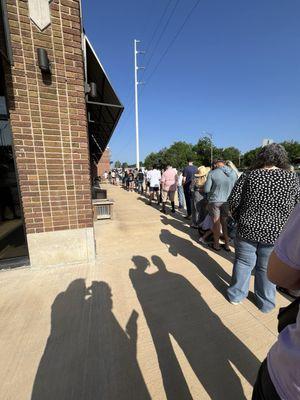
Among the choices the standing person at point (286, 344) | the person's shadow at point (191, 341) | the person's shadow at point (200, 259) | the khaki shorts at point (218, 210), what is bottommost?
the person's shadow at point (200, 259)

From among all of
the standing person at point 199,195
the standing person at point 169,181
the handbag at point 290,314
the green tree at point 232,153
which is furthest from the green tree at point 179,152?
the handbag at point 290,314

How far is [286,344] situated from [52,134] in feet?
11.8

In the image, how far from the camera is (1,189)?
4.02 meters

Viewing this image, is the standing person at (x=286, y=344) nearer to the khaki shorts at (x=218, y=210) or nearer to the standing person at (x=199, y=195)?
the khaki shorts at (x=218, y=210)

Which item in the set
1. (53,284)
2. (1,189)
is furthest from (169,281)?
(1,189)

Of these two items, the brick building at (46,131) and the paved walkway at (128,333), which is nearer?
the paved walkway at (128,333)

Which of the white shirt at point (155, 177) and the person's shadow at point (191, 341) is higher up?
the white shirt at point (155, 177)

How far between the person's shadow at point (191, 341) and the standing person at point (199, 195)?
8.44ft

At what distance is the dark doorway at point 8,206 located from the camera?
3561 millimetres

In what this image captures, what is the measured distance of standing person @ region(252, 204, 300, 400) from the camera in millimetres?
873

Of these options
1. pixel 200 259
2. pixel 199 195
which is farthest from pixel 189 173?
pixel 200 259

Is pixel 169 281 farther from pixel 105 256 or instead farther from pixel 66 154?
pixel 66 154

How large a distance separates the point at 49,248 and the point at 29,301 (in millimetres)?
973

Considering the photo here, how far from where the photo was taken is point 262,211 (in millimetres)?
2443
